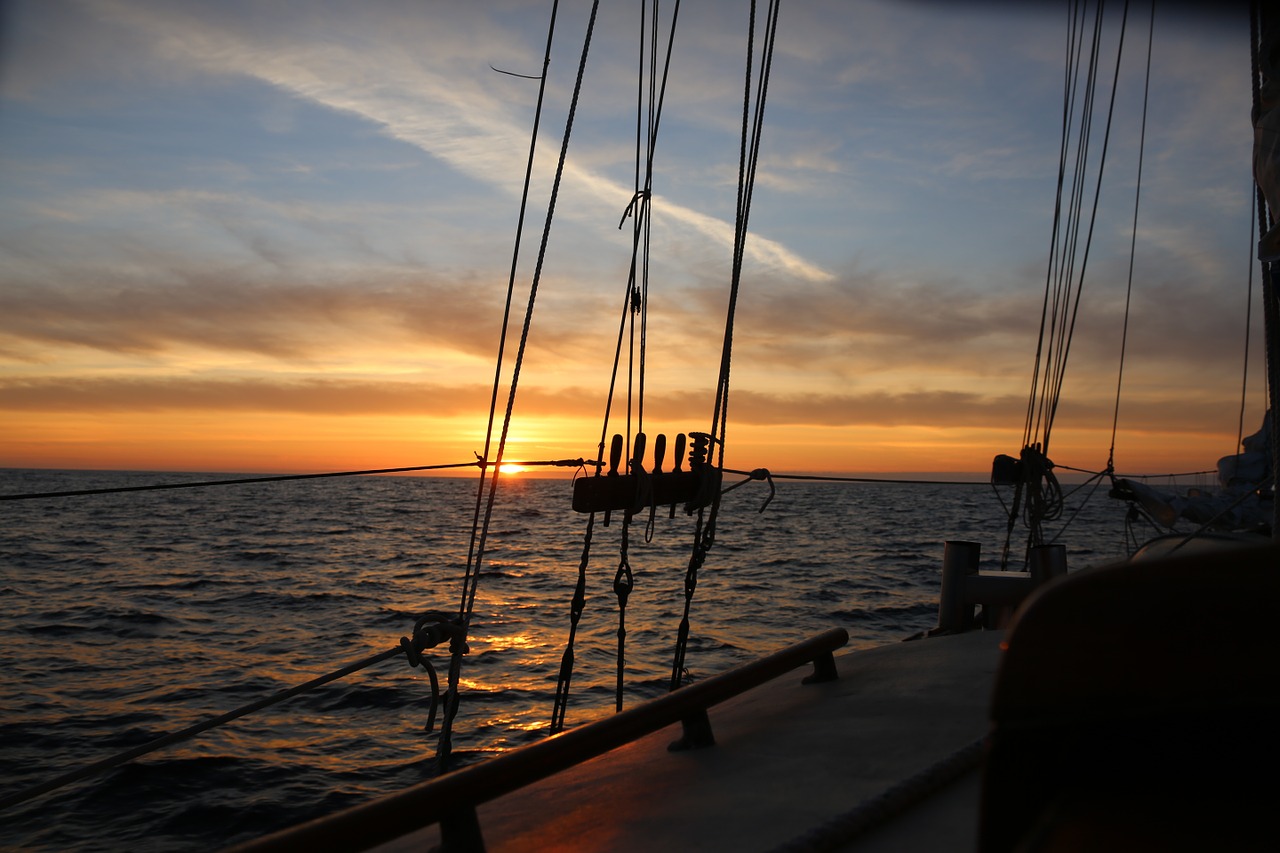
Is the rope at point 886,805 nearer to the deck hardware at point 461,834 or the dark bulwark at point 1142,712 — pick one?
the deck hardware at point 461,834

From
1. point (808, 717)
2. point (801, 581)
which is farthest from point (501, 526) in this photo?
point (808, 717)

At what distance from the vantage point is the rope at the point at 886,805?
8.64 ft

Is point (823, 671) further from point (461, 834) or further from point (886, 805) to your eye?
point (461, 834)

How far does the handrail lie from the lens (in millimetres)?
2115

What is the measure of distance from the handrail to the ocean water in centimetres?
545

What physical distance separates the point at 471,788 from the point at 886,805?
1.28 metres

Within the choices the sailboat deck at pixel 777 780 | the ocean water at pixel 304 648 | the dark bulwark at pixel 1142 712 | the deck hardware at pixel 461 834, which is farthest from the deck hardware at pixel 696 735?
the ocean water at pixel 304 648

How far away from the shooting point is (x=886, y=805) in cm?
286

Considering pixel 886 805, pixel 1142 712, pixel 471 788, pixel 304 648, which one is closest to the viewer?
pixel 1142 712

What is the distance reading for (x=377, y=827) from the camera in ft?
7.21

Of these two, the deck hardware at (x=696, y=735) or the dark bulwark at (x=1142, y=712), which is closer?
the dark bulwark at (x=1142, y=712)

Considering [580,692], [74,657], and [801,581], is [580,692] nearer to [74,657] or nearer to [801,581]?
[74,657]

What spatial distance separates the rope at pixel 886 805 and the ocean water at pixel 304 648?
6.14 meters

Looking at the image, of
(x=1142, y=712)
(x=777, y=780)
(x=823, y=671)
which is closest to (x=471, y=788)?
(x=777, y=780)
